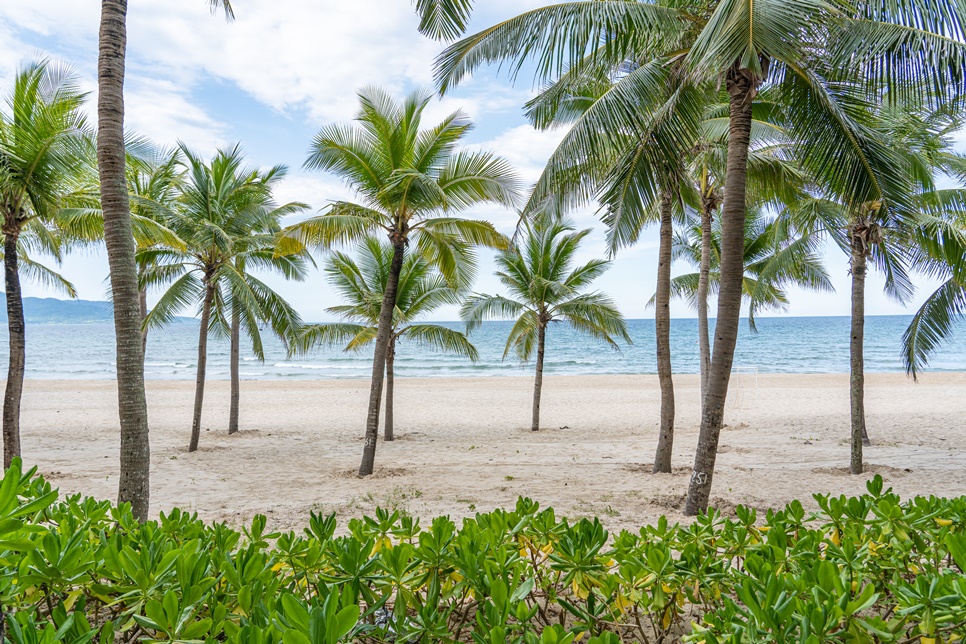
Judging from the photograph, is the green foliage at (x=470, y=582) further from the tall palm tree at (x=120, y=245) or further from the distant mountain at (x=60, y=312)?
the distant mountain at (x=60, y=312)

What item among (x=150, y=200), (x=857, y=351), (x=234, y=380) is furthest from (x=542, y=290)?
(x=150, y=200)

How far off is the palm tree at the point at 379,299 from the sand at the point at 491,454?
7.42 feet

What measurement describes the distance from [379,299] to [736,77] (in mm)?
9291

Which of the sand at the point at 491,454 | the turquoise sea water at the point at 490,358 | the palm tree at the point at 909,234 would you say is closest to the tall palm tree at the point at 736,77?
the palm tree at the point at 909,234

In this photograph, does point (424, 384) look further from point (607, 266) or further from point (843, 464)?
point (843, 464)

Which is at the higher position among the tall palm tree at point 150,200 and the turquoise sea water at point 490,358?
the tall palm tree at point 150,200

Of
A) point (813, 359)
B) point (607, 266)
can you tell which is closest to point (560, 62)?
point (607, 266)

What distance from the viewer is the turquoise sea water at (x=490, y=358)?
127 feet

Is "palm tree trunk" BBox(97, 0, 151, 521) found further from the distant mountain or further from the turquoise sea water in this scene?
the distant mountain

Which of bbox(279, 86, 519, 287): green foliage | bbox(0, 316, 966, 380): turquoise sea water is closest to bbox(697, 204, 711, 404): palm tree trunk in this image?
bbox(279, 86, 519, 287): green foliage

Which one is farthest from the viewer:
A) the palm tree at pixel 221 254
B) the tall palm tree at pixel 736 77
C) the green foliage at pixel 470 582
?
the palm tree at pixel 221 254

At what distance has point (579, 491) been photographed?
7.90 meters

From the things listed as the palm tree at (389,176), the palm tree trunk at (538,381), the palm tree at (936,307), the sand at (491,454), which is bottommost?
the sand at (491,454)

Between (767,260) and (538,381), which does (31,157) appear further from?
(767,260)
